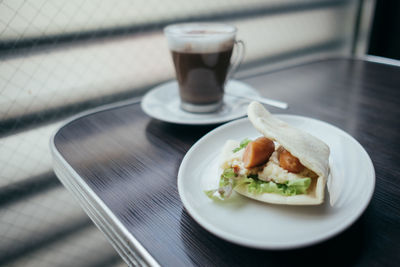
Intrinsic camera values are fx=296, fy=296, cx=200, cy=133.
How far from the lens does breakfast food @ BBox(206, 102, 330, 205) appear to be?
0.44 meters

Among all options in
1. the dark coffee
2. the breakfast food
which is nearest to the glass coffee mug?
the dark coffee

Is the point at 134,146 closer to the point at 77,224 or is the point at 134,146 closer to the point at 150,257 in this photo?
the point at 150,257

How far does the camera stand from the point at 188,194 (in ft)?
1.46

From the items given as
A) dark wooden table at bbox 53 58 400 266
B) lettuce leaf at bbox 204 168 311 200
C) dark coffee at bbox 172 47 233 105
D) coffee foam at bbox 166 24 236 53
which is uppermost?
coffee foam at bbox 166 24 236 53

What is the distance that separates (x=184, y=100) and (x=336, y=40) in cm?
178

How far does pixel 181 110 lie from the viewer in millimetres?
807

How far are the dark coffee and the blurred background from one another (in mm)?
402

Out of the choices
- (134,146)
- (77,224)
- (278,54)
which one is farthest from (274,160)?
(278,54)

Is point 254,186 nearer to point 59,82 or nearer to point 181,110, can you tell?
point 181,110

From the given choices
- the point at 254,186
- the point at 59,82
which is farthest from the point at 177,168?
the point at 59,82

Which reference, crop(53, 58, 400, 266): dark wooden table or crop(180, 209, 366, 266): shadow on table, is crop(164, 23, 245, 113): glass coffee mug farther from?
crop(180, 209, 366, 266): shadow on table

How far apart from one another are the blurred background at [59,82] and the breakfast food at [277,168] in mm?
685

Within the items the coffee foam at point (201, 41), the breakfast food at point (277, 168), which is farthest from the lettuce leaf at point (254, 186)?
the coffee foam at point (201, 41)

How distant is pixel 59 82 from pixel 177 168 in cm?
66
